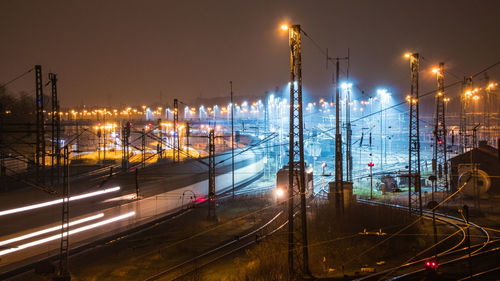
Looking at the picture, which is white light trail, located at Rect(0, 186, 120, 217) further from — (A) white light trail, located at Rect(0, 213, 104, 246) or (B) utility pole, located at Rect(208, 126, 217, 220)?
(B) utility pole, located at Rect(208, 126, 217, 220)

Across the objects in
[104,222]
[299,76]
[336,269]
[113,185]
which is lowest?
[336,269]

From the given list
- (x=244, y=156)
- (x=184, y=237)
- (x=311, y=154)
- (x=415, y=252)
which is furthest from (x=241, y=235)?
(x=311, y=154)

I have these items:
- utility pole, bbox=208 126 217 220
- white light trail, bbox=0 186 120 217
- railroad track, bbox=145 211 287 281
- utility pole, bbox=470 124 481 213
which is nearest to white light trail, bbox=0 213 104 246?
white light trail, bbox=0 186 120 217

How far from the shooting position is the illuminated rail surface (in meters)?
12.8

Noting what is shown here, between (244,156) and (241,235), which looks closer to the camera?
(241,235)

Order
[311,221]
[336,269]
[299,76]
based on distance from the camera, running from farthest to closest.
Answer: [311,221] < [336,269] < [299,76]

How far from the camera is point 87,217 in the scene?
623 inches

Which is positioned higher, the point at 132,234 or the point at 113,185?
the point at 113,185

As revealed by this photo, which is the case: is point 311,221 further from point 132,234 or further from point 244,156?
point 244,156

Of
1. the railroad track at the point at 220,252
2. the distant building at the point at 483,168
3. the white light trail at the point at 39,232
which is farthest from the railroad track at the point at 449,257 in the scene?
the white light trail at the point at 39,232

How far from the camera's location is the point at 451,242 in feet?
51.8

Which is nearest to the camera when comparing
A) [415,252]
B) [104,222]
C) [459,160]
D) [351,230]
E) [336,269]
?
[336,269]

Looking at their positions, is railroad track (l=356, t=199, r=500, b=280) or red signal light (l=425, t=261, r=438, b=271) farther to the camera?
railroad track (l=356, t=199, r=500, b=280)

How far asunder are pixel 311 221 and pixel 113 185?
1045cm
